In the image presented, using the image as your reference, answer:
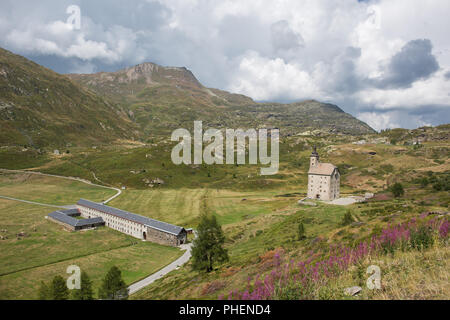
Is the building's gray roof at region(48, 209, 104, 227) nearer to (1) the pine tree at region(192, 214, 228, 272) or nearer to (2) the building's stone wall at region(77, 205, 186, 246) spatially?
(2) the building's stone wall at region(77, 205, 186, 246)

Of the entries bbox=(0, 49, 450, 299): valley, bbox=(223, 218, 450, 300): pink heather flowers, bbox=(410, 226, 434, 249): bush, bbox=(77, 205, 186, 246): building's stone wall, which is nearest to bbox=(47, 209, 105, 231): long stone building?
bbox=(0, 49, 450, 299): valley

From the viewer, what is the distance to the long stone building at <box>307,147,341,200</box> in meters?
Result: 100

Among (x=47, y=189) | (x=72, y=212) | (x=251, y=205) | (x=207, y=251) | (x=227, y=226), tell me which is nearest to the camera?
(x=207, y=251)

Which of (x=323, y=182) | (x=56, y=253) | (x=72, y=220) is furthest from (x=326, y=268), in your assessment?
(x=323, y=182)

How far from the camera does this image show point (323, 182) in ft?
332

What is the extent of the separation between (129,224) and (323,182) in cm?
7333

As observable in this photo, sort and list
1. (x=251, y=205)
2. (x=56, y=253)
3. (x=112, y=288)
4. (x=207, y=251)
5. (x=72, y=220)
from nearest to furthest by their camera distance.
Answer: (x=112, y=288), (x=207, y=251), (x=56, y=253), (x=72, y=220), (x=251, y=205)

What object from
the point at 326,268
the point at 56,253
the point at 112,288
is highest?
the point at 326,268

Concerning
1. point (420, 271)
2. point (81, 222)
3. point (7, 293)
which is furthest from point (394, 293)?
point (81, 222)

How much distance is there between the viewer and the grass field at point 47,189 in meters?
121

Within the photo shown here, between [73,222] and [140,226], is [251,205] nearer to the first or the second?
[140,226]

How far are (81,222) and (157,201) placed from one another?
4273 cm
